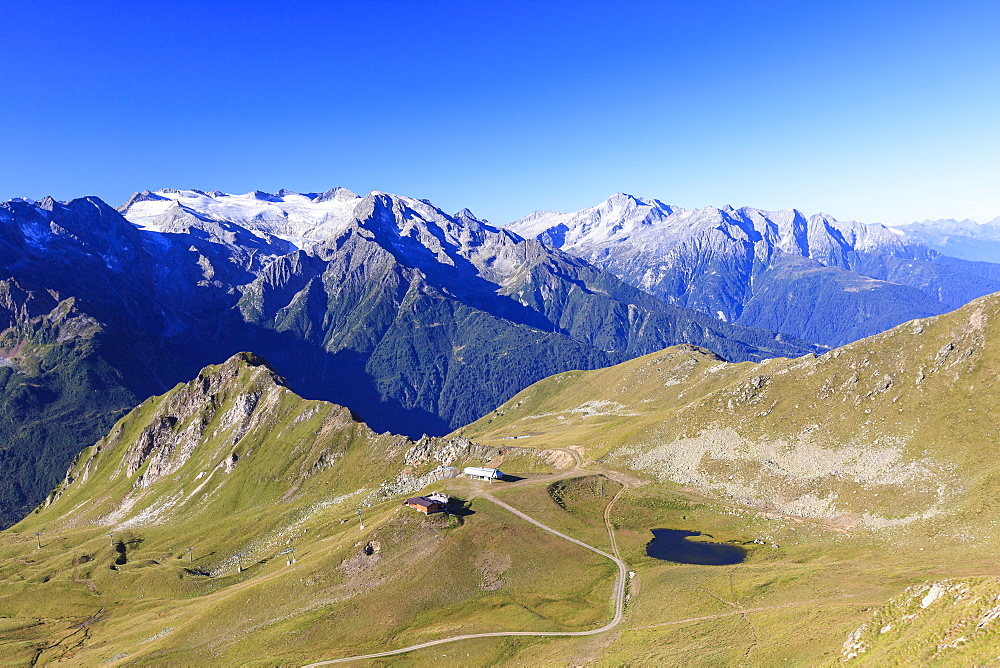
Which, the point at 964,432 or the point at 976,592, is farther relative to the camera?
the point at 964,432

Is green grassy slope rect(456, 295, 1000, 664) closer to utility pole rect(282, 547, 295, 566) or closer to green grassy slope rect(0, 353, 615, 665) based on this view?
green grassy slope rect(0, 353, 615, 665)

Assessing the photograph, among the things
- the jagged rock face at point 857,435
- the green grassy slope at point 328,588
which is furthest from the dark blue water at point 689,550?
the jagged rock face at point 857,435

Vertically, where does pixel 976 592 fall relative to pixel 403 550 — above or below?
above

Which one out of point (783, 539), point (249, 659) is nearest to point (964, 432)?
point (783, 539)

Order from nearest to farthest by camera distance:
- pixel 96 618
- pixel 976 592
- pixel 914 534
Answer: pixel 976 592 → pixel 914 534 → pixel 96 618

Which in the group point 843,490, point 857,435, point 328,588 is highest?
point 857,435

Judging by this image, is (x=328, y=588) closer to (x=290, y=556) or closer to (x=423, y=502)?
(x=423, y=502)

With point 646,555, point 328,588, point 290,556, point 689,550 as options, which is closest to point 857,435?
point 689,550

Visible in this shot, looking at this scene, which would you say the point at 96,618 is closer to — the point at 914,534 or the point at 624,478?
the point at 624,478
